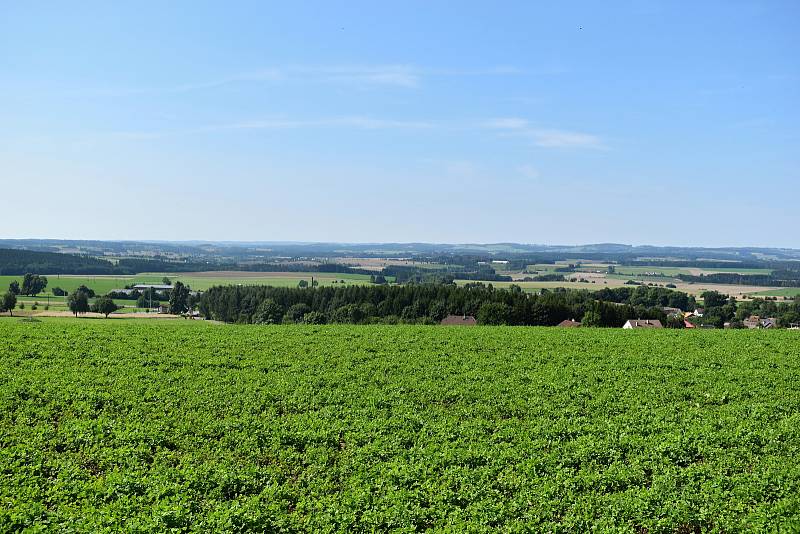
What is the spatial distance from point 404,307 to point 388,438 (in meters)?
60.4

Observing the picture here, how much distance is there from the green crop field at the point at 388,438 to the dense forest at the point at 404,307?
137ft

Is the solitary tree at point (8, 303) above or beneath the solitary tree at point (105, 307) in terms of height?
above

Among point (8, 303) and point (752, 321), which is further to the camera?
point (752, 321)

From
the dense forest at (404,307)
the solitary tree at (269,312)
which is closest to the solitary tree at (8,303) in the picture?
the dense forest at (404,307)

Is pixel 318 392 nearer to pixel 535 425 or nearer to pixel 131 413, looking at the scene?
pixel 131 413

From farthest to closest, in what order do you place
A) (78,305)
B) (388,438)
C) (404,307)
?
(78,305)
(404,307)
(388,438)

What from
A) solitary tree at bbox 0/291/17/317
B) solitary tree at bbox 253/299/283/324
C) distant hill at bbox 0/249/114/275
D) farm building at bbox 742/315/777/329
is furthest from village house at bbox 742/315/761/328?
distant hill at bbox 0/249/114/275

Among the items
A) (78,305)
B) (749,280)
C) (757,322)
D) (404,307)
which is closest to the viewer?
(404,307)

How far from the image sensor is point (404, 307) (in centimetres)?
7506

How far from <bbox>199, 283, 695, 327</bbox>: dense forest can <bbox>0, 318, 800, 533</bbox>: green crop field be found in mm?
41869

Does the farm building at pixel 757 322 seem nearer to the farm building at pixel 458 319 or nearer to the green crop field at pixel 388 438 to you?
the farm building at pixel 458 319

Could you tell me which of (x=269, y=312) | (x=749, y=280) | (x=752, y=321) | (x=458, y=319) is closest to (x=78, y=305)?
(x=269, y=312)

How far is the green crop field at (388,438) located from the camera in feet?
36.1

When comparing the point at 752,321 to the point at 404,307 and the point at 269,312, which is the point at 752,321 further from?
the point at 269,312
